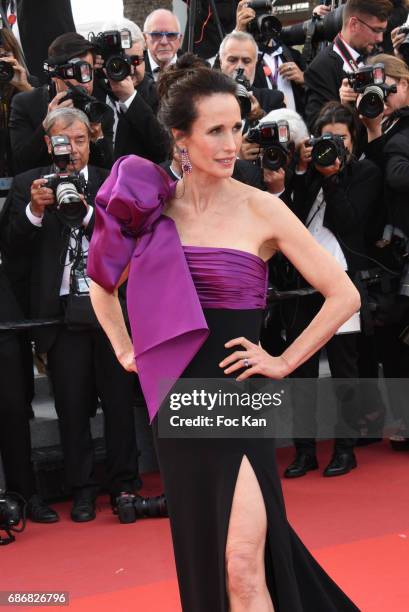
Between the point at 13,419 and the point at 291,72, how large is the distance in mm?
3124

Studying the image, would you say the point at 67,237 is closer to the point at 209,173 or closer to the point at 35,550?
the point at 35,550

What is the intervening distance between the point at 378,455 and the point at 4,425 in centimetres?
227

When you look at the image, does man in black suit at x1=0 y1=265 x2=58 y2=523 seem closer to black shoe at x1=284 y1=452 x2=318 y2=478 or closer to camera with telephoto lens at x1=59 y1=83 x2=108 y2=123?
camera with telephoto lens at x1=59 y1=83 x2=108 y2=123

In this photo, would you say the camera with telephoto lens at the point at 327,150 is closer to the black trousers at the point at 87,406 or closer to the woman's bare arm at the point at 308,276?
the black trousers at the point at 87,406

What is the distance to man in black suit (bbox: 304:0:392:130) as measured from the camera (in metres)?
6.72

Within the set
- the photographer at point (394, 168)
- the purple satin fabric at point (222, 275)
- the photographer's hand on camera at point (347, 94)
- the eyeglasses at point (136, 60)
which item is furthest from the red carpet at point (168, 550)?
the eyeglasses at point (136, 60)

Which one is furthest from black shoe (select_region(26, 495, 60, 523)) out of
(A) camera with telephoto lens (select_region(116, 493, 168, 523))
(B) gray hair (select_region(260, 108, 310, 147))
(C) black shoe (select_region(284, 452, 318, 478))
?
(B) gray hair (select_region(260, 108, 310, 147))

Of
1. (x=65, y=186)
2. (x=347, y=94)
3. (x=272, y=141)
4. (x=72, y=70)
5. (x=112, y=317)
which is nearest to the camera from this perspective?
(x=112, y=317)

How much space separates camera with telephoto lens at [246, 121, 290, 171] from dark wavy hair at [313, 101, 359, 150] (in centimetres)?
31

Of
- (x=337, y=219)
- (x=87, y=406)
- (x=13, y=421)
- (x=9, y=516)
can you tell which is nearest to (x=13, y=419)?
(x=13, y=421)

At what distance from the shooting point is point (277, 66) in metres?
7.42

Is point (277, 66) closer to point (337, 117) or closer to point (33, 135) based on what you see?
point (337, 117)

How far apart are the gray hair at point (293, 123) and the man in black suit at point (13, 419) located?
5.65ft

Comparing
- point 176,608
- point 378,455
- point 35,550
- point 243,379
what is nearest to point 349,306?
point 243,379
